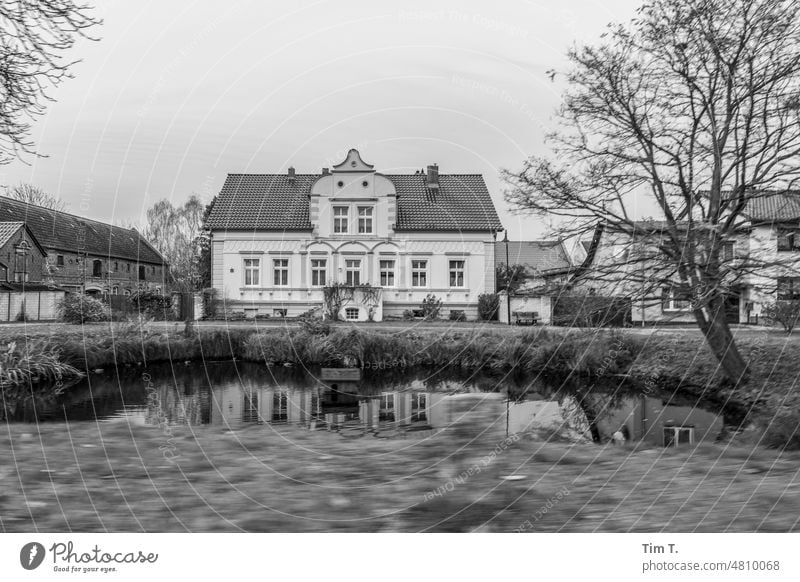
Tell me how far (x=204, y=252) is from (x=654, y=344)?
4016 mm

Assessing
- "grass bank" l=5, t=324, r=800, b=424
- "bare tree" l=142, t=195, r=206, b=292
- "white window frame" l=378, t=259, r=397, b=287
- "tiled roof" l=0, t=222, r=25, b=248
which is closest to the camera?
"tiled roof" l=0, t=222, r=25, b=248

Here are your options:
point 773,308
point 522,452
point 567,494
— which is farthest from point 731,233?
point 567,494

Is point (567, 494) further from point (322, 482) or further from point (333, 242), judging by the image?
point (333, 242)

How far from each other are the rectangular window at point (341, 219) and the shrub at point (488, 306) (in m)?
1.22

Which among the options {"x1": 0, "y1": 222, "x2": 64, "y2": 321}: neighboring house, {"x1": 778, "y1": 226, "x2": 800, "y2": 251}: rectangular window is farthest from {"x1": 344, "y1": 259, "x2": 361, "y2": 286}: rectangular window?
{"x1": 778, "y1": 226, "x2": 800, "y2": 251}: rectangular window

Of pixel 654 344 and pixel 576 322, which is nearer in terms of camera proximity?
pixel 576 322

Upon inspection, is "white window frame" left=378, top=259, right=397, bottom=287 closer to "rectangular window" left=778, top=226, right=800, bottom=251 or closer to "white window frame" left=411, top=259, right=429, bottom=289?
"white window frame" left=411, top=259, right=429, bottom=289

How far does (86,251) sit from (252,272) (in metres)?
1.14

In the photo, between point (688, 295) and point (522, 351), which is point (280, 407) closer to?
point (522, 351)

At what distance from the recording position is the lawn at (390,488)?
71.6 inches

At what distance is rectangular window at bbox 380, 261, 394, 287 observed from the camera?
4156mm

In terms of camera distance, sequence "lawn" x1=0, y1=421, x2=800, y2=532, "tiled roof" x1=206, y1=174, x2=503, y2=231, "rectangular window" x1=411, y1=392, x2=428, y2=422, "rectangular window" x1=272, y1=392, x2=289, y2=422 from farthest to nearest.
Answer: "rectangular window" x1=272, y1=392, x2=289, y2=422
"rectangular window" x1=411, y1=392, x2=428, y2=422
"tiled roof" x1=206, y1=174, x2=503, y2=231
"lawn" x1=0, y1=421, x2=800, y2=532

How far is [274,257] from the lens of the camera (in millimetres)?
4082
